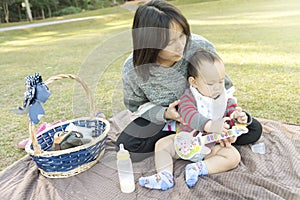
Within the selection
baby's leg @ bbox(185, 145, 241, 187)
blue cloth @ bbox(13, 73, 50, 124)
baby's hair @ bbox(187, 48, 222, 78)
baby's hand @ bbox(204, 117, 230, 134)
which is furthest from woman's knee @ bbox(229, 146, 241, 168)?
blue cloth @ bbox(13, 73, 50, 124)

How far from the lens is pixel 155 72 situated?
148 centimetres

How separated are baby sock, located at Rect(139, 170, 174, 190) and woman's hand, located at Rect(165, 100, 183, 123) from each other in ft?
0.88

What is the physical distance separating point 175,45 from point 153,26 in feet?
0.42

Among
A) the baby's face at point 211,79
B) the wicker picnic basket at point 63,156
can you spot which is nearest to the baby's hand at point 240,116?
the baby's face at point 211,79

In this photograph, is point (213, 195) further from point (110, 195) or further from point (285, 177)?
point (110, 195)

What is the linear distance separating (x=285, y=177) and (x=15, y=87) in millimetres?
2890

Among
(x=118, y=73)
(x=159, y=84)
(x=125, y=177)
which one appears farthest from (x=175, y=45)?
(x=118, y=73)

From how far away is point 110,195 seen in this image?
1.31 metres

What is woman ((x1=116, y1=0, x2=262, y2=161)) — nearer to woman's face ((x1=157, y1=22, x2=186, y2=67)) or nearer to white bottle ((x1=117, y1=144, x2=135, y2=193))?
woman's face ((x1=157, y1=22, x2=186, y2=67))

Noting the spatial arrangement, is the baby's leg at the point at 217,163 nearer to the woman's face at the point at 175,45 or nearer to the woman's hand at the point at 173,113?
the woman's hand at the point at 173,113

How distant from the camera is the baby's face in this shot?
1325 mm

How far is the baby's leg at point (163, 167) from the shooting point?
1293 millimetres

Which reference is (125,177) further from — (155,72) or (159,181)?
(155,72)

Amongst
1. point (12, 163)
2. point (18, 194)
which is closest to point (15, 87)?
point (12, 163)
